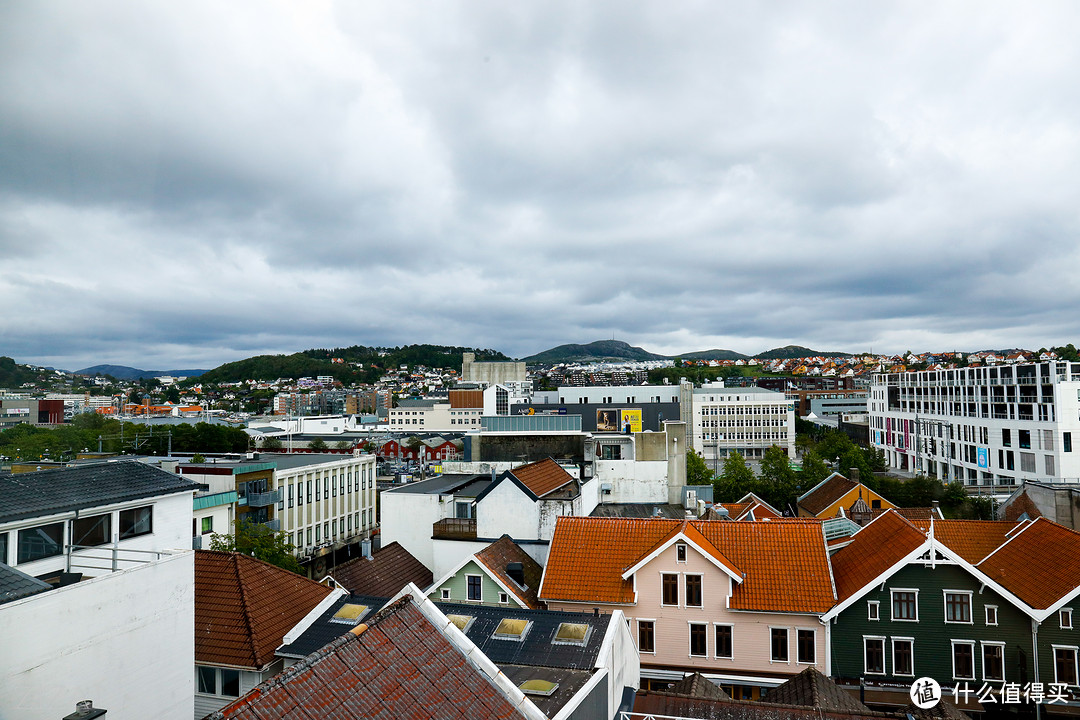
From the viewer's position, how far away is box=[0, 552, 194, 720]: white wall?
440 inches

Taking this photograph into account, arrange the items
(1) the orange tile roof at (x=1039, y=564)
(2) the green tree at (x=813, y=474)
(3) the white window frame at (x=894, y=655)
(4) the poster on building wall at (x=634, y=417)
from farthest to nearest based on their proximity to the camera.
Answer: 1. (4) the poster on building wall at (x=634, y=417)
2. (2) the green tree at (x=813, y=474)
3. (3) the white window frame at (x=894, y=655)
4. (1) the orange tile roof at (x=1039, y=564)

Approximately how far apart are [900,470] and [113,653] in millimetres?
115351

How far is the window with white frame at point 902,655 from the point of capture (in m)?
21.5

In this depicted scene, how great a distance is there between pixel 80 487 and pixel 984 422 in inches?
3729

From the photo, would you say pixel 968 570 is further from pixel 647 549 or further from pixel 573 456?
pixel 573 456

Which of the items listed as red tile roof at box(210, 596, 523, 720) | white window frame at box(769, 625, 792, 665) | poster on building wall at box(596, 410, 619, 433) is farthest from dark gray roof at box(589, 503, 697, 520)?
poster on building wall at box(596, 410, 619, 433)

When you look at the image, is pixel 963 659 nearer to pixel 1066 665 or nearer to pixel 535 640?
pixel 1066 665

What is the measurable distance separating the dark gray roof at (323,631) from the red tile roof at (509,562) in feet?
16.9

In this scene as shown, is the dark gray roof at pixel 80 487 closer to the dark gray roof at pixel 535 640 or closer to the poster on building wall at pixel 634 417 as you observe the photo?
the dark gray roof at pixel 535 640

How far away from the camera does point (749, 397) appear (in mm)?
120812

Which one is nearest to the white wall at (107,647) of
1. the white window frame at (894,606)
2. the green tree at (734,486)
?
the white window frame at (894,606)

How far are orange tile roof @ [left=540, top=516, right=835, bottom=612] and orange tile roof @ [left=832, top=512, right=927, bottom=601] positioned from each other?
105cm

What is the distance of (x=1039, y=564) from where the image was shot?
22375 mm

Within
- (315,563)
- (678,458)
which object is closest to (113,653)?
(678,458)
